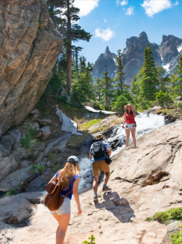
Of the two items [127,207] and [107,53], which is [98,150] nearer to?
[127,207]

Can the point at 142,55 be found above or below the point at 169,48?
below

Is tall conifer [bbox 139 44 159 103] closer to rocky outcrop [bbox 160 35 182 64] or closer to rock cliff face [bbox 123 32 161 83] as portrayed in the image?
rock cliff face [bbox 123 32 161 83]

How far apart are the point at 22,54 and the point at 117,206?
9.30 meters

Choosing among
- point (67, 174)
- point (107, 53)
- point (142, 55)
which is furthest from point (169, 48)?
point (67, 174)

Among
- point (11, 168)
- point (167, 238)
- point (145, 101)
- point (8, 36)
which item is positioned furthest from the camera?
point (145, 101)

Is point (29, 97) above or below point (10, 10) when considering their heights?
below

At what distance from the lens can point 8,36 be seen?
890cm

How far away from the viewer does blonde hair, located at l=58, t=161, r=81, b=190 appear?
3.10 metres

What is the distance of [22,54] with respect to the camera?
31.8 ft

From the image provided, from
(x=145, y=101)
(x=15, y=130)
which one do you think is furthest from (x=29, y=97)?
(x=145, y=101)

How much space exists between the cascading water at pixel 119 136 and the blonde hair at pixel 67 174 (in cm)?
504

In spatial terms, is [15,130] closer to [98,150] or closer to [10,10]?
[10,10]

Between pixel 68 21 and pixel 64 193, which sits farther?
pixel 68 21

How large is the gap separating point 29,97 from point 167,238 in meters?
12.3
